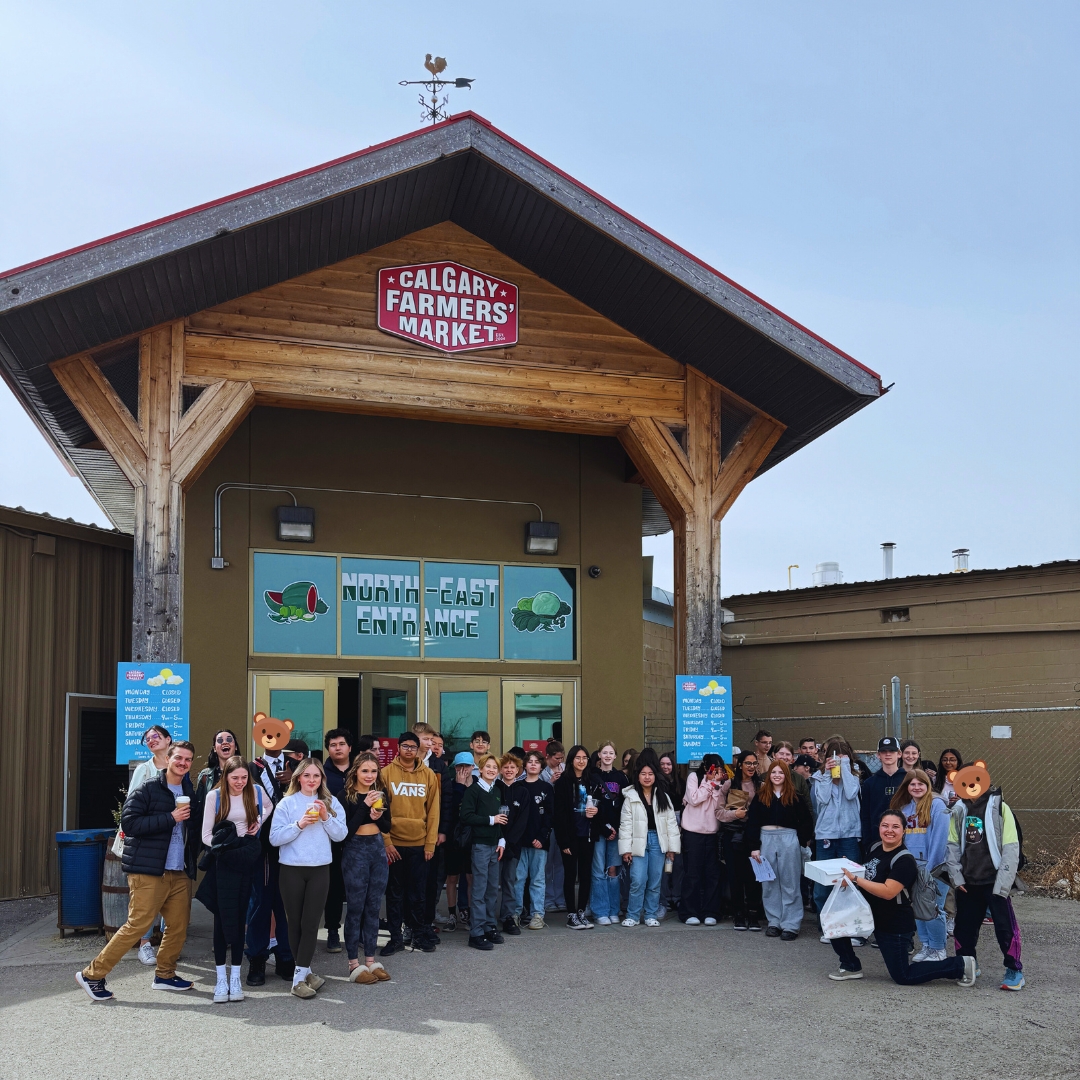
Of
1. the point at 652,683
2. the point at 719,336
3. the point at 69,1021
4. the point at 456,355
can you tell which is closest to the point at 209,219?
the point at 456,355

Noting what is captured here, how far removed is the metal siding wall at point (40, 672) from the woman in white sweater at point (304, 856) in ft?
18.9

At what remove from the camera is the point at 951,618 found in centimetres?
1747

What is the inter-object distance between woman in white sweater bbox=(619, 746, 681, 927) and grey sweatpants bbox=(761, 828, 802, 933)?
89 cm

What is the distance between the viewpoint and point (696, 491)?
1280 centimetres

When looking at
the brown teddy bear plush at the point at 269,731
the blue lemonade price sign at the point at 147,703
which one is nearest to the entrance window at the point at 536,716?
the blue lemonade price sign at the point at 147,703

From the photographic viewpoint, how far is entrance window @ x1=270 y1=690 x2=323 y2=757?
13.5 metres

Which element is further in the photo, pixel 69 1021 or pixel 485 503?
pixel 485 503

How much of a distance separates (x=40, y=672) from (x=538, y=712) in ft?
18.6

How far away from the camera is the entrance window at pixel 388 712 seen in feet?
45.5

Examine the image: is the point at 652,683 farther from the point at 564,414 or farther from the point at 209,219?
the point at 209,219

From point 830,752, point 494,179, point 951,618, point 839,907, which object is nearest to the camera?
point 839,907

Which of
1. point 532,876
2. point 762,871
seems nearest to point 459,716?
point 532,876

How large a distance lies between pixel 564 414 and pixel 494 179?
8.14ft

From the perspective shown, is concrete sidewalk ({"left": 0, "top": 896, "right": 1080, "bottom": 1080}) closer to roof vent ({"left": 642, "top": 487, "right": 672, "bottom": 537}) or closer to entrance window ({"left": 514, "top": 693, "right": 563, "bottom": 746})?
entrance window ({"left": 514, "top": 693, "right": 563, "bottom": 746})
